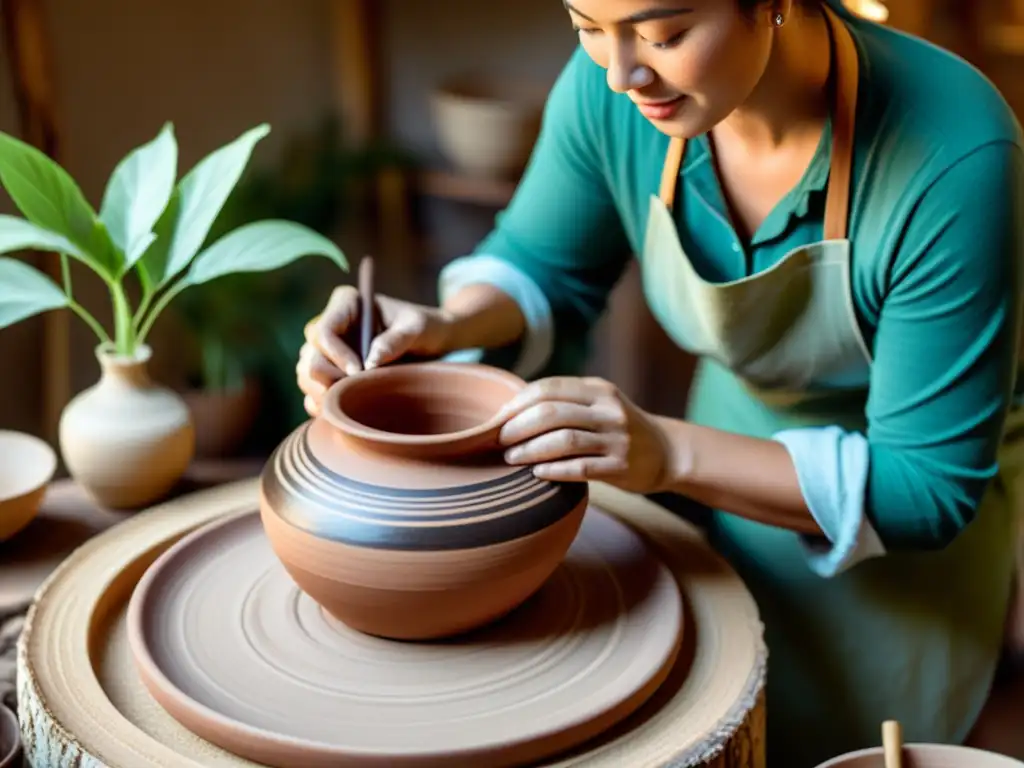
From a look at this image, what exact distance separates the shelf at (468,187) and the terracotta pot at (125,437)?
4.96 feet

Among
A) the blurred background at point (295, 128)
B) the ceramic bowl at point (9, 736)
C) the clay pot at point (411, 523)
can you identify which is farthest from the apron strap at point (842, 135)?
the blurred background at point (295, 128)

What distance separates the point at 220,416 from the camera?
2.73 m

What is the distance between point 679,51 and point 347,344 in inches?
19.4

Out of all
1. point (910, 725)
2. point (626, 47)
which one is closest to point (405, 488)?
point (626, 47)

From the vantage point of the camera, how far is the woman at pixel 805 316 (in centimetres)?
114

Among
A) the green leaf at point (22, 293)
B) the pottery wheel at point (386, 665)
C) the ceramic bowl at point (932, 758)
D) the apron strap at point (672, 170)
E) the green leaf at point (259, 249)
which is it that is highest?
the apron strap at point (672, 170)

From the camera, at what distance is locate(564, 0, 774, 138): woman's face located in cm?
103

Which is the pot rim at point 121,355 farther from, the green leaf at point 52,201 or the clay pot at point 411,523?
the clay pot at point 411,523

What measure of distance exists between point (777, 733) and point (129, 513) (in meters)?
0.88

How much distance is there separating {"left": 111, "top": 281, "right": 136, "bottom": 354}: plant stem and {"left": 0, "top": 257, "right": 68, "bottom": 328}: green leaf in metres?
0.07

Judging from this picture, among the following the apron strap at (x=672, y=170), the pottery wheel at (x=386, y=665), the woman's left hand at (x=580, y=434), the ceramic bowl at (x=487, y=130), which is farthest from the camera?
the ceramic bowl at (x=487, y=130)

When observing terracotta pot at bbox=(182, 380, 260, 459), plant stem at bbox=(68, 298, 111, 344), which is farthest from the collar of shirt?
terracotta pot at bbox=(182, 380, 260, 459)

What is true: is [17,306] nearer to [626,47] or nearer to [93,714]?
[93,714]

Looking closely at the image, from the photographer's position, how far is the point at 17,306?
1453mm
